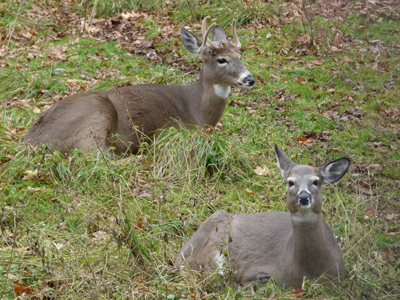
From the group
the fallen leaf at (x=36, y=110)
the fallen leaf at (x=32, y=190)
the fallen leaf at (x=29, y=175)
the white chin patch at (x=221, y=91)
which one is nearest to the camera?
the fallen leaf at (x=32, y=190)

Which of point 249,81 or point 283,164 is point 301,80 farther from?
point 283,164

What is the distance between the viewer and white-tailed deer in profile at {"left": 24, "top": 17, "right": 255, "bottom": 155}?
7922 millimetres

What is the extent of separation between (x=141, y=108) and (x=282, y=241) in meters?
3.89

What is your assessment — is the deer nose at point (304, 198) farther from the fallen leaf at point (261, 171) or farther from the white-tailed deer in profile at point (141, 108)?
the white-tailed deer in profile at point (141, 108)

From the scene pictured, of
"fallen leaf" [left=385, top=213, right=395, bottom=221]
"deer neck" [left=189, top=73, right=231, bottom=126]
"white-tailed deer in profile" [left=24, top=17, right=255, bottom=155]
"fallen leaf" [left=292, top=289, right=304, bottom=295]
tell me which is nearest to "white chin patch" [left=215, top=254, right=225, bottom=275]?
"fallen leaf" [left=292, top=289, right=304, bottom=295]

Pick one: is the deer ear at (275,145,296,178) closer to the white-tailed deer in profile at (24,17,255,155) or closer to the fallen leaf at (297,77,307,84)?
the white-tailed deer in profile at (24,17,255,155)

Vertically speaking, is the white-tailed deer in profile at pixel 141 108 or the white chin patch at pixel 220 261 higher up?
the white chin patch at pixel 220 261

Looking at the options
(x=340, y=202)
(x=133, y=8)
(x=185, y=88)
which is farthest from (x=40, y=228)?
(x=133, y=8)

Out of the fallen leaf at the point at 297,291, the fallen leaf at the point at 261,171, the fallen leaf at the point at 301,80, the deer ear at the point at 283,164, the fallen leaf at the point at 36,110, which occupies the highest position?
the deer ear at the point at 283,164

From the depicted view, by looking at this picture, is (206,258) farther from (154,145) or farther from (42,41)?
(42,41)

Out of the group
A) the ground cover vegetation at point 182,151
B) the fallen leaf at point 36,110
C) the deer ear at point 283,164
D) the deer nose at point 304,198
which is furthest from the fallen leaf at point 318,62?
the deer nose at point 304,198

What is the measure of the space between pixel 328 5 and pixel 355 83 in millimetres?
2477

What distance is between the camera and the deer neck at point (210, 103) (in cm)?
859

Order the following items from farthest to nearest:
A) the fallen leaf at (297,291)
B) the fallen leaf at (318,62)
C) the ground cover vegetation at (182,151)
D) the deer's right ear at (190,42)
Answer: the fallen leaf at (318,62) → the deer's right ear at (190,42) → the ground cover vegetation at (182,151) → the fallen leaf at (297,291)
